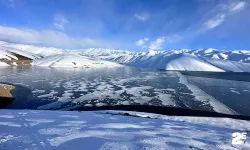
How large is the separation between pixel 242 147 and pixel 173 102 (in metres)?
17.7

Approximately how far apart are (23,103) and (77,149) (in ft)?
60.3

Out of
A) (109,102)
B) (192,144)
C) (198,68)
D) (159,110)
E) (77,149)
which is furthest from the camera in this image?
(198,68)

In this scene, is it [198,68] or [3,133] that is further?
[198,68]

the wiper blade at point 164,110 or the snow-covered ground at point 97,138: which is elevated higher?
the snow-covered ground at point 97,138

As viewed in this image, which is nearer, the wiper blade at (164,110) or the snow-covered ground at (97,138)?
the snow-covered ground at (97,138)

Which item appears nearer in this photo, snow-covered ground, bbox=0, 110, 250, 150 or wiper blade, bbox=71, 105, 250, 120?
snow-covered ground, bbox=0, 110, 250, 150

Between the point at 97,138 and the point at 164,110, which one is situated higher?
the point at 97,138

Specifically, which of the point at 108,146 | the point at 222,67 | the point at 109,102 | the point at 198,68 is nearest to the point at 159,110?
the point at 109,102

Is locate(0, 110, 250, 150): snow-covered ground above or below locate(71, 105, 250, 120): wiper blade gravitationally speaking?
above

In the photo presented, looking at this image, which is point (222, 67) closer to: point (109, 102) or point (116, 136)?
point (109, 102)

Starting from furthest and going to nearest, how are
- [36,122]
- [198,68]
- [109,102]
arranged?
1. [198,68]
2. [109,102]
3. [36,122]

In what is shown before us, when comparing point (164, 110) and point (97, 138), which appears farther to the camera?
point (164, 110)

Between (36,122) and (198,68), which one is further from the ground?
(198,68)

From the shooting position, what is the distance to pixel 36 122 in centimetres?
864
